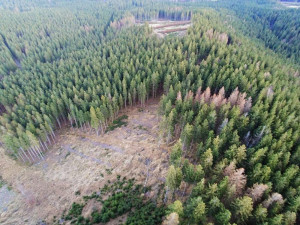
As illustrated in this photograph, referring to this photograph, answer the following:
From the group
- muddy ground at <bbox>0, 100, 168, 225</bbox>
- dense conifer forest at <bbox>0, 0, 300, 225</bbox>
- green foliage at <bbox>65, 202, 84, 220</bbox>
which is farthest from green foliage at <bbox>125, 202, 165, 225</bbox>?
green foliage at <bbox>65, 202, 84, 220</bbox>

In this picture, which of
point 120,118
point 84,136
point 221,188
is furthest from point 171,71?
point 221,188

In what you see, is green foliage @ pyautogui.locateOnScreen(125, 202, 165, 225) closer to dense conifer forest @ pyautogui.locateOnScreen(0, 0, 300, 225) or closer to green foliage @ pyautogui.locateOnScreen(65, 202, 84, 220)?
dense conifer forest @ pyautogui.locateOnScreen(0, 0, 300, 225)

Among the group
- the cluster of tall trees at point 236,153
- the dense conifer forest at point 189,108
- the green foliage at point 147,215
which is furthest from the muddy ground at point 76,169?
the cluster of tall trees at point 236,153

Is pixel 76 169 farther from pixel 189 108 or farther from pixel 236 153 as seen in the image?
pixel 236 153

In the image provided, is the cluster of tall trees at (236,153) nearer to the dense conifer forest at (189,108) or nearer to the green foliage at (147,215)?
the dense conifer forest at (189,108)

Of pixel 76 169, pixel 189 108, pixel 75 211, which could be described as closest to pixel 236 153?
pixel 189 108
